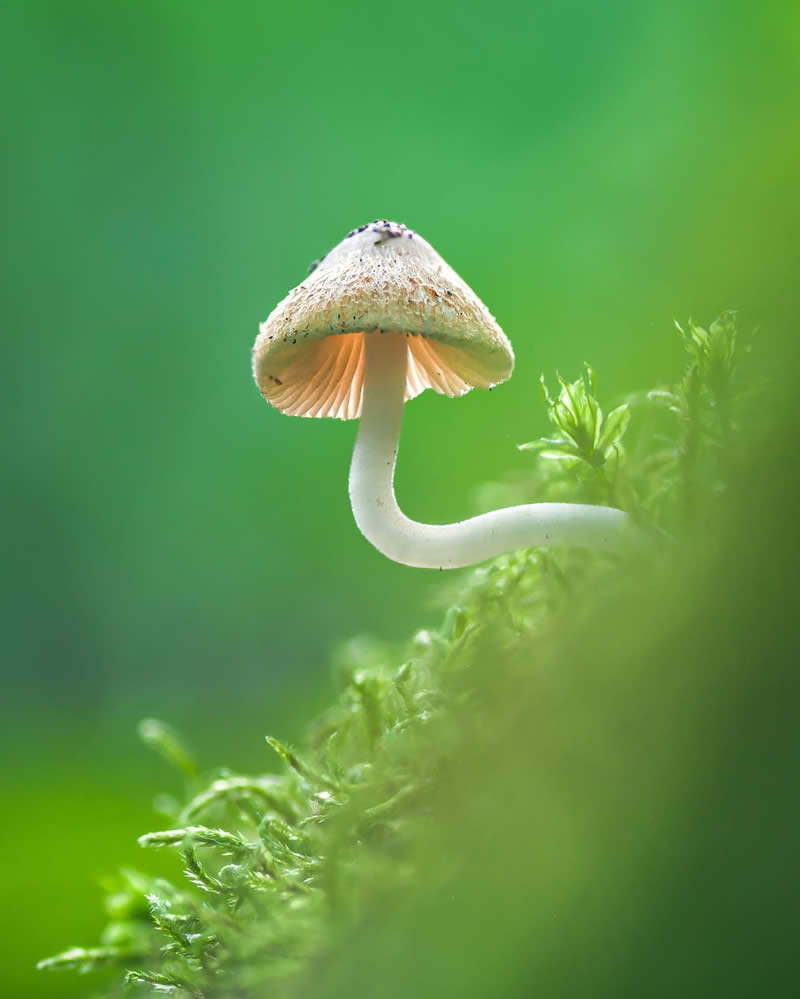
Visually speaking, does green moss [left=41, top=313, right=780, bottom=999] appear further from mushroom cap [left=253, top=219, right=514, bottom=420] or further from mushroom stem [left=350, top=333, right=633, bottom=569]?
mushroom cap [left=253, top=219, right=514, bottom=420]

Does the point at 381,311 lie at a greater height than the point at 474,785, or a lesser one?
greater

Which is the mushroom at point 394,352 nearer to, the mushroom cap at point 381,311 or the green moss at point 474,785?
the mushroom cap at point 381,311

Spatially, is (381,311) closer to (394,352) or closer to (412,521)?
(394,352)

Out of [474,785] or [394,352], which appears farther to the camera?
[394,352]

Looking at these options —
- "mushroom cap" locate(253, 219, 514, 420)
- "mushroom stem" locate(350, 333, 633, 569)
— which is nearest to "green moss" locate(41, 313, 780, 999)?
"mushroom stem" locate(350, 333, 633, 569)

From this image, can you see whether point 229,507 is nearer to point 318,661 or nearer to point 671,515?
point 318,661

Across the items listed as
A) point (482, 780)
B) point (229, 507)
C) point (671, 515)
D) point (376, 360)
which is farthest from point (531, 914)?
point (229, 507)

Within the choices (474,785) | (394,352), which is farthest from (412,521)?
(474,785)

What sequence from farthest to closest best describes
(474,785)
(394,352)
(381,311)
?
(394,352) → (381,311) → (474,785)
